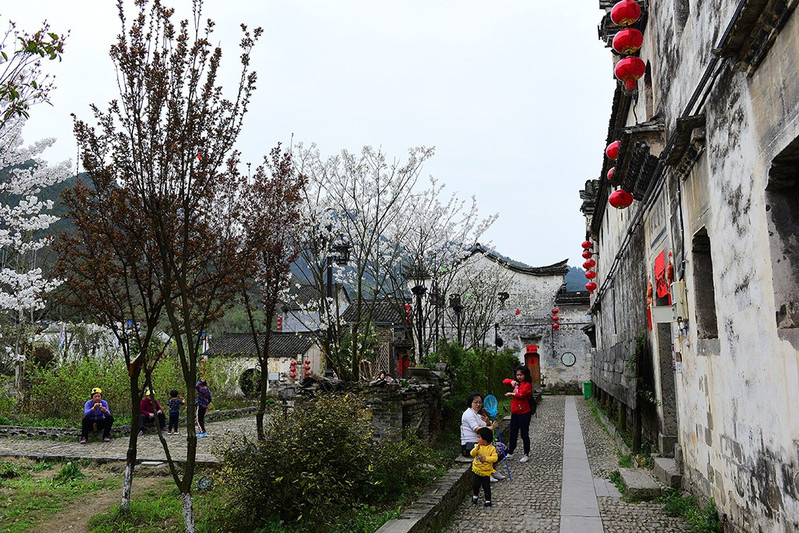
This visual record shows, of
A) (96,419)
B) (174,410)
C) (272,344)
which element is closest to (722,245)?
(96,419)

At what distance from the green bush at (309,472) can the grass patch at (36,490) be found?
2.99 m

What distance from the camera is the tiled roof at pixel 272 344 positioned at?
30.7m

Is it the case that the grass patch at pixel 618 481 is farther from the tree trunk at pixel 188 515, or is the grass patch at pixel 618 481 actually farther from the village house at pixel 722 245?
the tree trunk at pixel 188 515

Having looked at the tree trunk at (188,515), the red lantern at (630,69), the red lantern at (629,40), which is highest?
the red lantern at (629,40)

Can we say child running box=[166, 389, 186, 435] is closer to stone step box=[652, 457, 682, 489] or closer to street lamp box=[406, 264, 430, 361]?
street lamp box=[406, 264, 430, 361]

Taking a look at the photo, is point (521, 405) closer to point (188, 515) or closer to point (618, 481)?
point (618, 481)

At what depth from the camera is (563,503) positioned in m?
7.30

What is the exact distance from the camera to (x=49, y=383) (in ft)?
54.0

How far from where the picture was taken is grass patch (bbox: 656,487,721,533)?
18.0 ft

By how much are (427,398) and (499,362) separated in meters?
10.8

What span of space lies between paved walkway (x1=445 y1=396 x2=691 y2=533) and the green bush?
111 cm

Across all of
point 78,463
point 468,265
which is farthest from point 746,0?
point 468,265

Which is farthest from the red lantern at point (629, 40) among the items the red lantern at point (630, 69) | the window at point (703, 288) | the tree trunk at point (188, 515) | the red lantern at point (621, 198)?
the tree trunk at point (188, 515)

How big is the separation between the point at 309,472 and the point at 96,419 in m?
10.2
